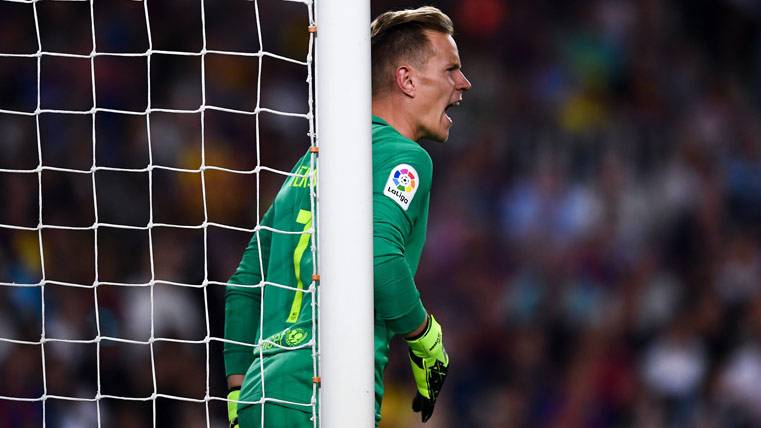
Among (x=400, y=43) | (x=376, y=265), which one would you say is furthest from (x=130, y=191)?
(x=376, y=265)

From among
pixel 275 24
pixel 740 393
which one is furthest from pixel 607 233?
pixel 275 24

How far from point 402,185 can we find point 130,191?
8.23 ft

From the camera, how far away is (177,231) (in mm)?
3764

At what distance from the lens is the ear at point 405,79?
5.81 ft

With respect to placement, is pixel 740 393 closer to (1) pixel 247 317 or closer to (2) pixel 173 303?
(2) pixel 173 303

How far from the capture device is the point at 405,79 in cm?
177

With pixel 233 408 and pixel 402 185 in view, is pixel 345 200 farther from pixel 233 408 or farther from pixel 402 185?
pixel 233 408

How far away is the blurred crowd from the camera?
3.72 metres

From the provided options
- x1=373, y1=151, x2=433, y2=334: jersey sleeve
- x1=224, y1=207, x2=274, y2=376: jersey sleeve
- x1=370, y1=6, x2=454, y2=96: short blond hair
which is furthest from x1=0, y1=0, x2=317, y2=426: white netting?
x1=373, y1=151, x2=433, y2=334: jersey sleeve

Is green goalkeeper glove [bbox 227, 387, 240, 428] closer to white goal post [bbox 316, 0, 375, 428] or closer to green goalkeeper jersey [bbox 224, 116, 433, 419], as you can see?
green goalkeeper jersey [bbox 224, 116, 433, 419]

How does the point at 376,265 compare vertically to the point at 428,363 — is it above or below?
above

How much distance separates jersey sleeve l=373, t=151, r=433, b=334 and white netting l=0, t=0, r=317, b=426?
2.10 m

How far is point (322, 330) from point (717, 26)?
3039 mm

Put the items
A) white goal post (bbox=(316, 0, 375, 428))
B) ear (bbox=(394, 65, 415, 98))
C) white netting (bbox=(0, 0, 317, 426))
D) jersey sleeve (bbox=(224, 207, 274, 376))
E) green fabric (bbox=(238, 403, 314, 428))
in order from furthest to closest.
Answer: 1. white netting (bbox=(0, 0, 317, 426))
2. jersey sleeve (bbox=(224, 207, 274, 376))
3. ear (bbox=(394, 65, 415, 98))
4. green fabric (bbox=(238, 403, 314, 428))
5. white goal post (bbox=(316, 0, 375, 428))
